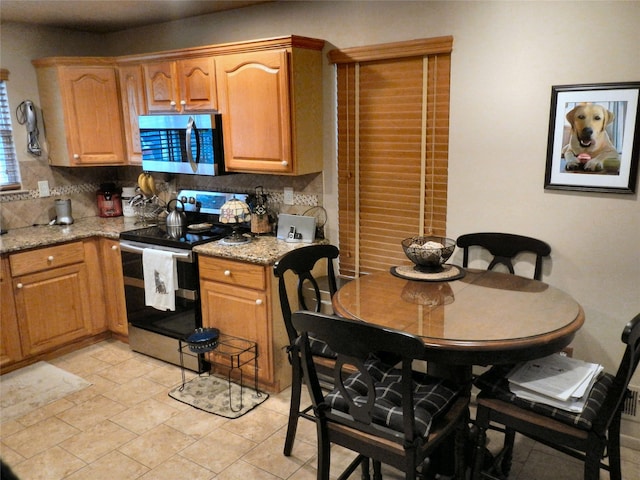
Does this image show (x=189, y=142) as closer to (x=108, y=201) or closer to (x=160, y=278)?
(x=160, y=278)

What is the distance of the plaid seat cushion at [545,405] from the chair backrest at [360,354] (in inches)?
18.5

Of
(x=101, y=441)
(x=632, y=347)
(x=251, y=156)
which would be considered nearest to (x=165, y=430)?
(x=101, y=441)

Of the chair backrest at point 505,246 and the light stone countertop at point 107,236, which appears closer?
the chair backrest at point 505,246

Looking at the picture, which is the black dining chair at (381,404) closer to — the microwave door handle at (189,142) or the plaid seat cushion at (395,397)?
the plaid seat cushion at (395,397)

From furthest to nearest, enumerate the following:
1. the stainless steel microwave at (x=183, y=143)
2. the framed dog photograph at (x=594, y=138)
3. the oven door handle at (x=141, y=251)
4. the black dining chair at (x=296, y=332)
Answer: the stainless steel microwave at (x=183, y=143) < the oven door handle at (x=141, y=251) < the black dining chair at (x=296, y=332) < the framed dog photograph at (x=594, y=138)

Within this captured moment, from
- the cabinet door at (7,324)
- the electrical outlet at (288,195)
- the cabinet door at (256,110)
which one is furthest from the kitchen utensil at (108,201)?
the electrical outlet at (288,195)

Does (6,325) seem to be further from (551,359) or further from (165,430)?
(551,359)

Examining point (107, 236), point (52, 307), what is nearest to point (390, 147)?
point (107, 236)

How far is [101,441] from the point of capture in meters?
2.73

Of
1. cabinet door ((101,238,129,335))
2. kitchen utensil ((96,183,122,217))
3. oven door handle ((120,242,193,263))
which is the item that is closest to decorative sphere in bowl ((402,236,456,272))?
oven door handle ((120,242,193,263))

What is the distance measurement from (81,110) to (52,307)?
1484 mm

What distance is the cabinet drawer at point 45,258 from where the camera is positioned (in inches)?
133

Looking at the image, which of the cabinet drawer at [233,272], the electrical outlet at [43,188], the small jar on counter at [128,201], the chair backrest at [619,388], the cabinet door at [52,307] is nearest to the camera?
the chair backrest at [619,388]

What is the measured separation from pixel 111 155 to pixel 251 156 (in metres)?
1.42
